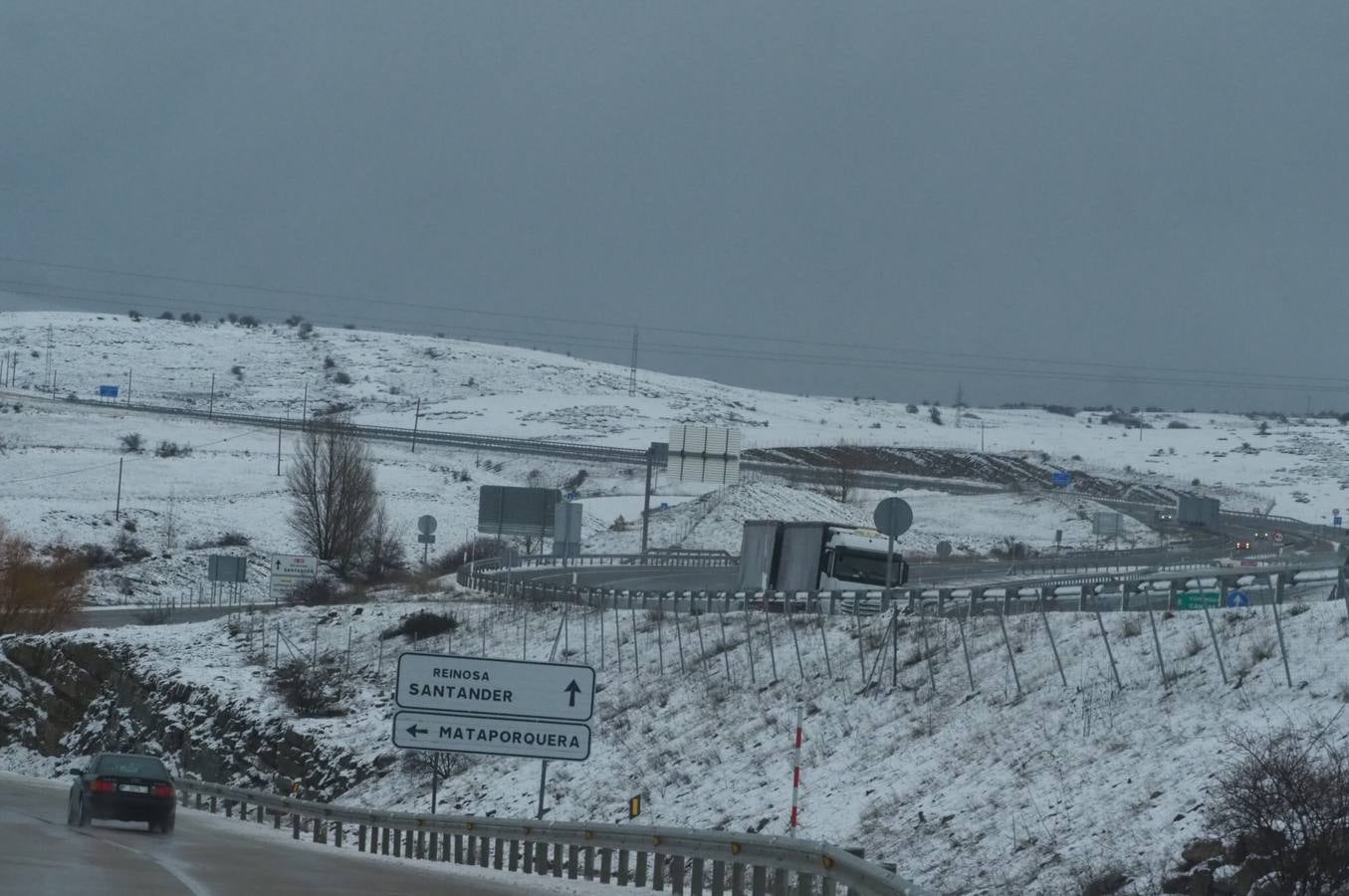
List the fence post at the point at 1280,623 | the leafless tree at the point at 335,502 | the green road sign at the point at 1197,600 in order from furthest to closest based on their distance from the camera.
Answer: the leafless tree at the point at 335,502 < the green road sign at the point at 1197,600 < the fence post at the point at 1280,623

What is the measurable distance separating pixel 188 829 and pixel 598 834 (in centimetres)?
1250

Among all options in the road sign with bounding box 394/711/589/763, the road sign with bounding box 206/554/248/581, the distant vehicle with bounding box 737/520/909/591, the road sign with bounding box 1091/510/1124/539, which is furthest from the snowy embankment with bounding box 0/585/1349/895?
the road sign with bounding box 1091/510/1124/539

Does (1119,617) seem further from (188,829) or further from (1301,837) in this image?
(188,829)

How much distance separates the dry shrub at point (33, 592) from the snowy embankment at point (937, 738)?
2456cm

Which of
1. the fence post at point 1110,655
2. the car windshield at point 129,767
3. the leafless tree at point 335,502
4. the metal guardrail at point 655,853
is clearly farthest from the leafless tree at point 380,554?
the fence post at point 1110,655

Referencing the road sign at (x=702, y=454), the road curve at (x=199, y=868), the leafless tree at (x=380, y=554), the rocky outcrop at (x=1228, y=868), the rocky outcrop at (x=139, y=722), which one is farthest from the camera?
the leafless tree at (x=380, y=554)

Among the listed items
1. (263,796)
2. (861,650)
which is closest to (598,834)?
(861,650)

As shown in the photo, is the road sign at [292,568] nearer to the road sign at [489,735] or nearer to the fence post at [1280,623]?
the road sign at [489,735]

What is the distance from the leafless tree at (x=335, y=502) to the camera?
83250 mm

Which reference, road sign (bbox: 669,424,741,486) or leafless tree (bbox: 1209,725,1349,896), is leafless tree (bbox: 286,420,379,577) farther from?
leafless tree (bbox: 1209,725,1349,896)

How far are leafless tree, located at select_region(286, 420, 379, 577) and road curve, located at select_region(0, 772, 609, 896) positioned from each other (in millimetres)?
55126

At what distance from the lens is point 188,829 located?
2952 centimetres

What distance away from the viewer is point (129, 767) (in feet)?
87.6

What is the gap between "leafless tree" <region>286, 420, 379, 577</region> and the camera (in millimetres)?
83250
